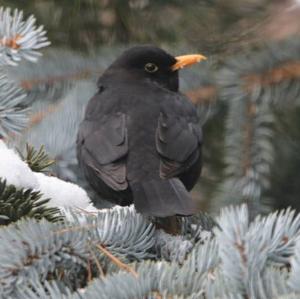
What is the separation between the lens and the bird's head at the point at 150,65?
3.98 m

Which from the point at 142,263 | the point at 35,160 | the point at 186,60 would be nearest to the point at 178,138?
the point at 186,60

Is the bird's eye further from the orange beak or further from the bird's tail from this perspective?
the bird's tail

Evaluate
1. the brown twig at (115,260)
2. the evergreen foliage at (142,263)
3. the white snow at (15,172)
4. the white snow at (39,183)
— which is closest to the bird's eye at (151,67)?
the white snow at (39,183)

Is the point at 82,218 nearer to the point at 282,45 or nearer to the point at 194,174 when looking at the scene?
the point at 194,174

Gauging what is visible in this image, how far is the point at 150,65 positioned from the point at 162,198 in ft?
4.23

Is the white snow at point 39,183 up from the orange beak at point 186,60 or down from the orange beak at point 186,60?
down

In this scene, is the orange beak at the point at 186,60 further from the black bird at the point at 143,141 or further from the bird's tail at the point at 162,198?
the bird's tail at the point at 162,198

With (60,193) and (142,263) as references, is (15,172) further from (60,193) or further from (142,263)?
(142,263)

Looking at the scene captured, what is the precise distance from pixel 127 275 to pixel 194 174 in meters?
1.72

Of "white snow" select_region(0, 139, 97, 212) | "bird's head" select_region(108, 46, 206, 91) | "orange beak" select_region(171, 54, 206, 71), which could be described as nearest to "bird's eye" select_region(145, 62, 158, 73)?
"bird's head" select_region(108, 46, 206, 91)

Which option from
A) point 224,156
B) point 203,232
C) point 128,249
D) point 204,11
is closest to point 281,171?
point 224,156

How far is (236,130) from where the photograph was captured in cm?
350

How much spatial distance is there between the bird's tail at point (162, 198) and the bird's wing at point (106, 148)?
4.8 inches

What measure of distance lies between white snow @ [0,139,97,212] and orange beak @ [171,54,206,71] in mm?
1134
